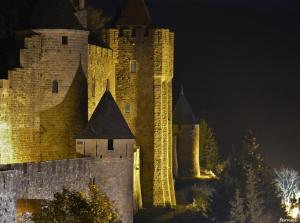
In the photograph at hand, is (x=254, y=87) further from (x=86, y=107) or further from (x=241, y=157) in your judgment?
(x=86, y=107)

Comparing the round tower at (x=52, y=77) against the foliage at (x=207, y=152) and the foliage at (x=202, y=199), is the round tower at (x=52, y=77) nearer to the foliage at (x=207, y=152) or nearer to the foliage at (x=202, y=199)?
the foliage at (x=202, y=199)

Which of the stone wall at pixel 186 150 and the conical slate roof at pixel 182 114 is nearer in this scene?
the stone wall at pixel 186 150

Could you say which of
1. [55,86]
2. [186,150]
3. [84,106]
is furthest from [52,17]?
[186,150]

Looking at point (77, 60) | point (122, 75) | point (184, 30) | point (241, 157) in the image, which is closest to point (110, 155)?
point (77, 60)

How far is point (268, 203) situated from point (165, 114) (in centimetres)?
2357

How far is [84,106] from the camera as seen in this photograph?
5262cm

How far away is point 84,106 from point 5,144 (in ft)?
14.8

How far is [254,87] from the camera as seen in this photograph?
493 ft

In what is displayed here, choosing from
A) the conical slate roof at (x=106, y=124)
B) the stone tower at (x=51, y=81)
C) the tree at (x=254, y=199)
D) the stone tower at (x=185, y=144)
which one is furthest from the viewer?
the tree at (x=254, y=199)

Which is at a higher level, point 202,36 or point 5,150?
point 202,36

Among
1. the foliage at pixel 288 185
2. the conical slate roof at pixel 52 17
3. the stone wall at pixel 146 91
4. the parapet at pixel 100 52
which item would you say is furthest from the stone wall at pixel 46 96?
the foliage at pixel 288 185

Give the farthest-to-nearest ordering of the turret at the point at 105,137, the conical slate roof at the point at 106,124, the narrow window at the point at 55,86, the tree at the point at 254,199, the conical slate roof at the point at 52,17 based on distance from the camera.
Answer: the tree at the point at 254,199 → the narrow window at the point at 55,86 → the conical slate roof at the point at 52,17 → the conical slate roof at the point at 106,124 → the turret at the point at 105,137

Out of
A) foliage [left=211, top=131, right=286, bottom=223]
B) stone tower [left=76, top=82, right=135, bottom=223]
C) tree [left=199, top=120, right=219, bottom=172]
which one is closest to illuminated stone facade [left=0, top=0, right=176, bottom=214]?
stone tower [left=76, top=82, right=135, bottom=223]

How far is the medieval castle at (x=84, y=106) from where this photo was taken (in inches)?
1930
